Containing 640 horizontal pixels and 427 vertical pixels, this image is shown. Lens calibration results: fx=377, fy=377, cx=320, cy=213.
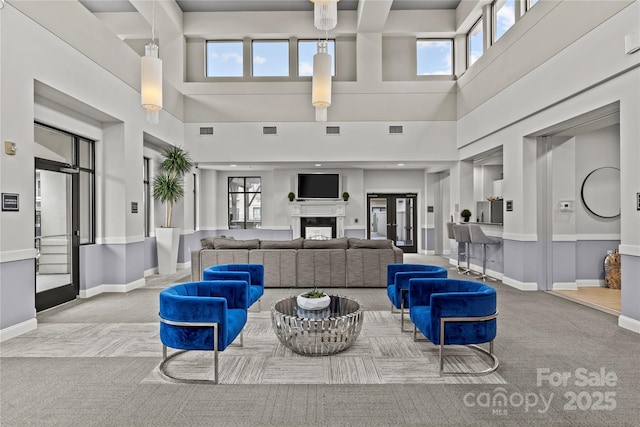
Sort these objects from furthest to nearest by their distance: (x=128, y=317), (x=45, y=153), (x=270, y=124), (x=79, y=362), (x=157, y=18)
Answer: (x=270, y=124), (x=157, y=18), (x=45, y=153), (x=128, y=317), (x=79, y=362)

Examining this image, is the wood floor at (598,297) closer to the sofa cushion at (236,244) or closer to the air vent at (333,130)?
the sofa cushion at (236,244)

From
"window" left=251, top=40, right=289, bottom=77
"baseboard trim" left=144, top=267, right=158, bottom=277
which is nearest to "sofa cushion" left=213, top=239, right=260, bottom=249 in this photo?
"baseboard trim" left=144, top=267, right=158, bottom=277

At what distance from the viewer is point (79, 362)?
346 centimetres

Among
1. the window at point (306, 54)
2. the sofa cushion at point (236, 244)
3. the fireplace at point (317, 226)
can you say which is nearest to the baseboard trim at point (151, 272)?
the sofa cushion at point (236, 244)

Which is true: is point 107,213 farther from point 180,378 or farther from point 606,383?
point 606,383

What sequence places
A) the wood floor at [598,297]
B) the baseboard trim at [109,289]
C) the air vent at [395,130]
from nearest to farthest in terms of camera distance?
the wood floor at [598,297]
the baseboard trim at [109,289]
the air vent at [395,130]

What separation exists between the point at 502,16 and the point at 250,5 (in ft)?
19.5

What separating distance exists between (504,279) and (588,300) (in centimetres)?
163

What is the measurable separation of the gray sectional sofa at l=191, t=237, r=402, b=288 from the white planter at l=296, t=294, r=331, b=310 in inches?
117

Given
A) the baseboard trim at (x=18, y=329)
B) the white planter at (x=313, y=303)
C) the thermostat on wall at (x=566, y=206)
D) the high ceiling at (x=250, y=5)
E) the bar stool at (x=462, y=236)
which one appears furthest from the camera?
the high ceiling at (x=250, y=5)

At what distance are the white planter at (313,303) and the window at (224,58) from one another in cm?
820

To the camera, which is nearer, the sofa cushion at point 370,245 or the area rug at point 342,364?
the area rug at point 342,364

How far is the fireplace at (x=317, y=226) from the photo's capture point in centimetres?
1152

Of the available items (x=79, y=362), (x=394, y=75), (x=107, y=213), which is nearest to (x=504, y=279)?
(x=394, y=75)
